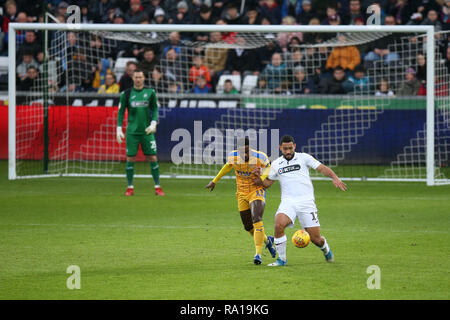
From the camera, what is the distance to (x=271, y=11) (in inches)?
901

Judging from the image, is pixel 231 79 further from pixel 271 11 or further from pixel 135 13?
pixel 135 13

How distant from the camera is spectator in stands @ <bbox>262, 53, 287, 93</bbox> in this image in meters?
20.7

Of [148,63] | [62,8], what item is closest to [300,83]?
[148,63]

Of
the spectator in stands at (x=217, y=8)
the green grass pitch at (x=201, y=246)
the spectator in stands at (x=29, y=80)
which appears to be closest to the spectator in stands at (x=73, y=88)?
the spectator in stands at (x=29, y=80)

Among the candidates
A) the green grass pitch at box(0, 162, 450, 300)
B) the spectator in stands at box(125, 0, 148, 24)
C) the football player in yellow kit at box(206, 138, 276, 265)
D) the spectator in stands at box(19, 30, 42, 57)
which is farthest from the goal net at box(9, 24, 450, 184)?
the football player in yellow kit at box(206, 138, 276, 265)

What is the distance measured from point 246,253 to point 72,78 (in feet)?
43.8

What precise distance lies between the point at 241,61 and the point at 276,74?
1.28 m

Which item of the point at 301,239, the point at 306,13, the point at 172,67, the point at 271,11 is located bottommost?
the point at 301,239

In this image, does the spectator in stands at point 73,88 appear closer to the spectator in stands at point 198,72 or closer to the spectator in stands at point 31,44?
the spectator in stands at point 31,44

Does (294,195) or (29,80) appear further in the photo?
(29,80)

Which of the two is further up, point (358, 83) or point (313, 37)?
point (313, 37)

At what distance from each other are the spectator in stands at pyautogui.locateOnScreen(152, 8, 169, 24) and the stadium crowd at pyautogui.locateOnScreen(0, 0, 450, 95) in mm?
30

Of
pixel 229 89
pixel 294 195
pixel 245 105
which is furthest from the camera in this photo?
pixel 229 89
